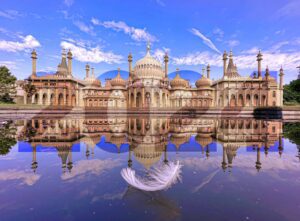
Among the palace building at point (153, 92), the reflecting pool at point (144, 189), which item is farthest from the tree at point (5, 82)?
the reflecting pool at point (144, 189)

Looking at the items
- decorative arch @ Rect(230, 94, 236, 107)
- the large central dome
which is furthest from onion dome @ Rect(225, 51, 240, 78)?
the large central dome

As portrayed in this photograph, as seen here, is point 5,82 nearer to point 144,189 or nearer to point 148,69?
point 148,69

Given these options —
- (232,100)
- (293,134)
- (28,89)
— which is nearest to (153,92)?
(232,100)

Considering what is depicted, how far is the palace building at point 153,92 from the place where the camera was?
40438 millimetres

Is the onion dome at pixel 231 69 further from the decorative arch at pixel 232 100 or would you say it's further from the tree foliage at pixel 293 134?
the tree foliage at pixel 293 134

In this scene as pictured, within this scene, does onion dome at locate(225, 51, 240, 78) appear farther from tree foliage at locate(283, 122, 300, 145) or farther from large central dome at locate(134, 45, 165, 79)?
tree foliage at locate(283, 122, 300, 145)

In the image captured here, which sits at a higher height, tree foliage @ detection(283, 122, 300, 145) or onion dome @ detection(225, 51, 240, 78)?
onion dome @ detection(225, 51, 240, 78)

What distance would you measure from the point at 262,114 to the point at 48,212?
28.7m

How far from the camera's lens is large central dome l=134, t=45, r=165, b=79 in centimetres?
4197

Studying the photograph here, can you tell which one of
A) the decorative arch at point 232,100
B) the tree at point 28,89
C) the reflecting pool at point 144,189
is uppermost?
the tree at point 28,89

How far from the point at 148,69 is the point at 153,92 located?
7.23m

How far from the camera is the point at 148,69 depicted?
1667 inches

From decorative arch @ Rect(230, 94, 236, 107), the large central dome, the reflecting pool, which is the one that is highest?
the large central dome

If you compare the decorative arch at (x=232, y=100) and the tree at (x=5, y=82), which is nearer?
the tree at (x=5, y=82)
